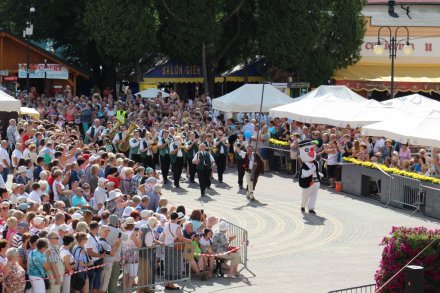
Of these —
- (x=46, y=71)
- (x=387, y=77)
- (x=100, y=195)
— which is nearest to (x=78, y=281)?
(x=100, y=195)

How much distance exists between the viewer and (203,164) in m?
27.4

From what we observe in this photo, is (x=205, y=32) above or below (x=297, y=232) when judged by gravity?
above

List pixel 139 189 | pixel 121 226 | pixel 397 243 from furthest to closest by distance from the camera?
pixel 139 189
pixel 121 226
pixel 397 243

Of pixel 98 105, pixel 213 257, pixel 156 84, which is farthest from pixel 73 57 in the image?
pixel 213 257

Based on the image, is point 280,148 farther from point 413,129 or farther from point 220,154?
point 413,129

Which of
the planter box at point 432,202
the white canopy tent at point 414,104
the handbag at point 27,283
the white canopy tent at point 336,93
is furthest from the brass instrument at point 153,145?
the handbag at point 27,283

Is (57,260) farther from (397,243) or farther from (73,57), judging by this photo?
(73,57)

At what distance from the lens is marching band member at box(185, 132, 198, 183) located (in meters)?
29.2

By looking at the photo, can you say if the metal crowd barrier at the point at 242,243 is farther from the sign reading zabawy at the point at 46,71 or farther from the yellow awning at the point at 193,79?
the yellow awning at the point at 193,79

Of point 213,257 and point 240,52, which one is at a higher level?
point 240,52

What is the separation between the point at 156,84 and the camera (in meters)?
49.8

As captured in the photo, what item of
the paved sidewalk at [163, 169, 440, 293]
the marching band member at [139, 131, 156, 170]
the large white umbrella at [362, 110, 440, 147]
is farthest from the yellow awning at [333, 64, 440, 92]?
the marching band member at [139, 131, 156, 170]

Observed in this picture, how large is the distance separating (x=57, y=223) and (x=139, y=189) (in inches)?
190

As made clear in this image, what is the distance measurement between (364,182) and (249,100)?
28.9 feet
